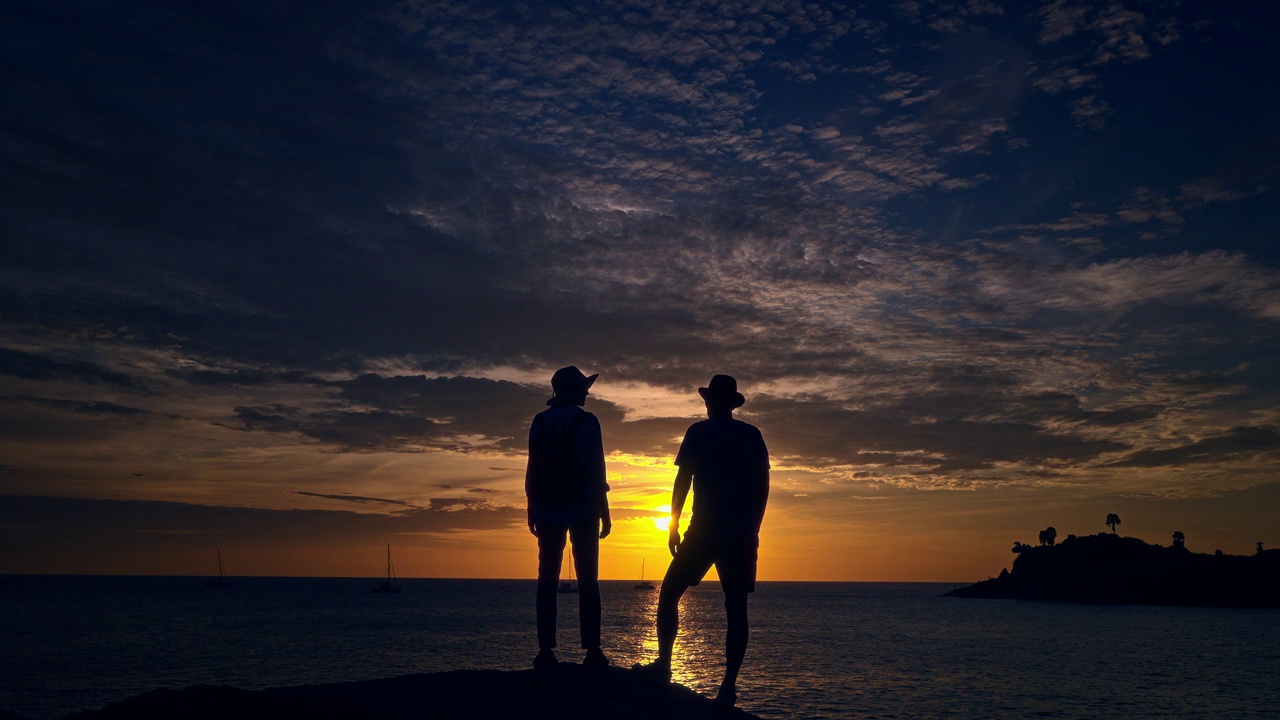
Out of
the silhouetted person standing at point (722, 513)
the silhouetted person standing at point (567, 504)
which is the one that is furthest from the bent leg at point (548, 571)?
the silhouetted person standing at point (722, 513)

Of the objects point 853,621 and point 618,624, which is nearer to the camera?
point 618,624

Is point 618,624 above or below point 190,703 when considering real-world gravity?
below

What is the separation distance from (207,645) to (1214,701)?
71411mm

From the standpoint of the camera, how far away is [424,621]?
9969 cm

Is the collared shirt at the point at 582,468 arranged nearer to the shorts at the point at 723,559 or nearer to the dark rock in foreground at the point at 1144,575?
the shorts at the point at 723,559

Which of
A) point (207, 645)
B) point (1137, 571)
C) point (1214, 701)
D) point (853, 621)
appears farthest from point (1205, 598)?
point (207, 645)

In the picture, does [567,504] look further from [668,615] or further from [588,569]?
[668,615]

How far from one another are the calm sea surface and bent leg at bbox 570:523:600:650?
29.2m

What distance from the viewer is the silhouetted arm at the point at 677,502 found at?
7.32m

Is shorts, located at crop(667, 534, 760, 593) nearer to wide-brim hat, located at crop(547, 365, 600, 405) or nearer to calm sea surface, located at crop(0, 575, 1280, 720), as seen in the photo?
wide-brim hat, located at crop(547, 365, 600, 405)

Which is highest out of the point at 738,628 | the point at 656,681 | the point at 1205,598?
the point at 738,628

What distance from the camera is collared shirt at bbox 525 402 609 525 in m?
7.30

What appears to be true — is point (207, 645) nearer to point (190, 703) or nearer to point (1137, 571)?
point (190, 703)

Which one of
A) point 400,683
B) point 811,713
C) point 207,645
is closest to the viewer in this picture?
point 400,683
